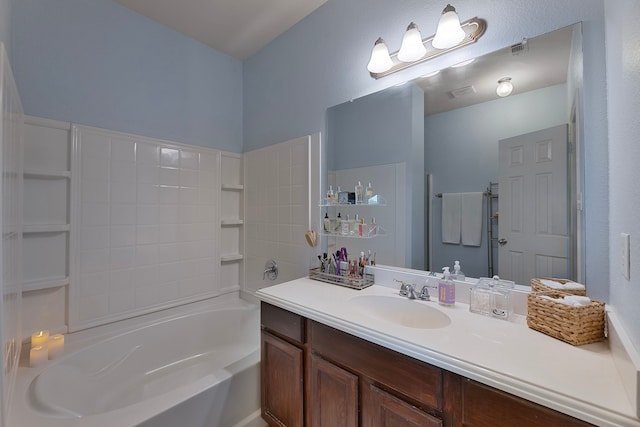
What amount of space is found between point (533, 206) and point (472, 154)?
1.16 ft

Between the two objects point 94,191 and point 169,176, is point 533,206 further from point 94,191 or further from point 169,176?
point 94,191

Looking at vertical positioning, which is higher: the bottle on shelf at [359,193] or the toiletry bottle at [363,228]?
the bottle on shelf at [359,193]

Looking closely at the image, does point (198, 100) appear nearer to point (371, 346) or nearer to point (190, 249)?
point (190, 249)

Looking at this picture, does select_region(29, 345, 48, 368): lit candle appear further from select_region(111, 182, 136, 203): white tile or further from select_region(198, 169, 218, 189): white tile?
select_region(198, 169, 218, 189): white tile

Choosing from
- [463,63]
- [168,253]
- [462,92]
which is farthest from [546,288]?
[168,253]

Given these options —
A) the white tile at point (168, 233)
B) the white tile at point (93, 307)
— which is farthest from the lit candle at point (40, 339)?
the white tile at point (168, 233)

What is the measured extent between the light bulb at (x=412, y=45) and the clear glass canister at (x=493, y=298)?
118 cm

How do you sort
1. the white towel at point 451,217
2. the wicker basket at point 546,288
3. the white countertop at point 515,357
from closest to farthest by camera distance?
the white countertop at point 515,357 < the wicker basket at point 546,288 < the white towel at point 451,217

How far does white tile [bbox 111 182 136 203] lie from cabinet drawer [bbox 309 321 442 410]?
1673mm

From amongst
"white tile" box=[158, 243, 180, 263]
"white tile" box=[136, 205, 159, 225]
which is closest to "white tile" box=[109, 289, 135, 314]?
"white tile" box=[158, 243, 180, 263]

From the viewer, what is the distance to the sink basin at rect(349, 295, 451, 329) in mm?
1240

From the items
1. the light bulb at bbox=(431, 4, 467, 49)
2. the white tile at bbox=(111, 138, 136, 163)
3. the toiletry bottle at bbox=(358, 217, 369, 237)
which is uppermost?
the light bulb at bbox=(431, 4, 467, 49)

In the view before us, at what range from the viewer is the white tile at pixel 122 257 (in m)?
1.90

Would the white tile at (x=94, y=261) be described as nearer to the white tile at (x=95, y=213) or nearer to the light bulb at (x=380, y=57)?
the white tile at (x=95, y=213)
